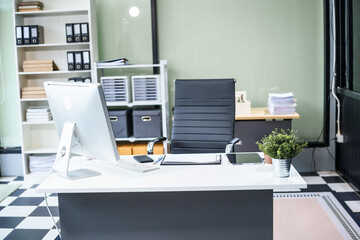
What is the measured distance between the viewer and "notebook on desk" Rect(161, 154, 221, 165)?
2.91 m

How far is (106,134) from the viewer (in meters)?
2.56

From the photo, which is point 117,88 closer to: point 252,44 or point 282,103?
point 252,44

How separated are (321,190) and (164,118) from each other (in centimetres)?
171

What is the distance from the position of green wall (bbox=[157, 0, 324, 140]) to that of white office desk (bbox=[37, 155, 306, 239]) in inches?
103

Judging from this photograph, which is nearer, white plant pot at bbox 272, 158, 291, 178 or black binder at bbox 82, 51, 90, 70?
white plant pot at bbox 272, 158, 291, 178

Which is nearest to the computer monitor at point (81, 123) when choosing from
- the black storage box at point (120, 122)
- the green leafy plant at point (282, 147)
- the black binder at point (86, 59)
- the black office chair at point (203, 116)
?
the green leafy plant at point (282, 147)

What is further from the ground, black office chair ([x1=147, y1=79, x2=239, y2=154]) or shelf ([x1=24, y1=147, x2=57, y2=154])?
black office chair ([x1=147, y1=79, x2=239, y2=154])

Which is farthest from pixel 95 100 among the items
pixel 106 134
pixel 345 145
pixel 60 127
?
pixel 345 145

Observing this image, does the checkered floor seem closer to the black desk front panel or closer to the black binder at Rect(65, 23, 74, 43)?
the black desk front panel

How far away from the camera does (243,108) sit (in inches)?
188

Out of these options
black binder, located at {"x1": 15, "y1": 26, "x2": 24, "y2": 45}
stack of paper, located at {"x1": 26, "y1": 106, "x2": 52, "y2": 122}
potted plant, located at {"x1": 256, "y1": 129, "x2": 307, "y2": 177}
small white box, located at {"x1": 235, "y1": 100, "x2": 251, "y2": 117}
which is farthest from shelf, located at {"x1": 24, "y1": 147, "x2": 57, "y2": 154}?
potted plant, located at {"x1": 256, "y1": 129, "x2": 307, "y2": 177}

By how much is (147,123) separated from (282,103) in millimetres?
1379

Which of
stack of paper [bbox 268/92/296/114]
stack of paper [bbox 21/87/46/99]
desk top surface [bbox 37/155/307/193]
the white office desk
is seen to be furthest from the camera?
stack of paper [bbox 21/87/46/99]

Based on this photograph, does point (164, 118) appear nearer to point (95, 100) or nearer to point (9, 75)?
point (9, 75)
